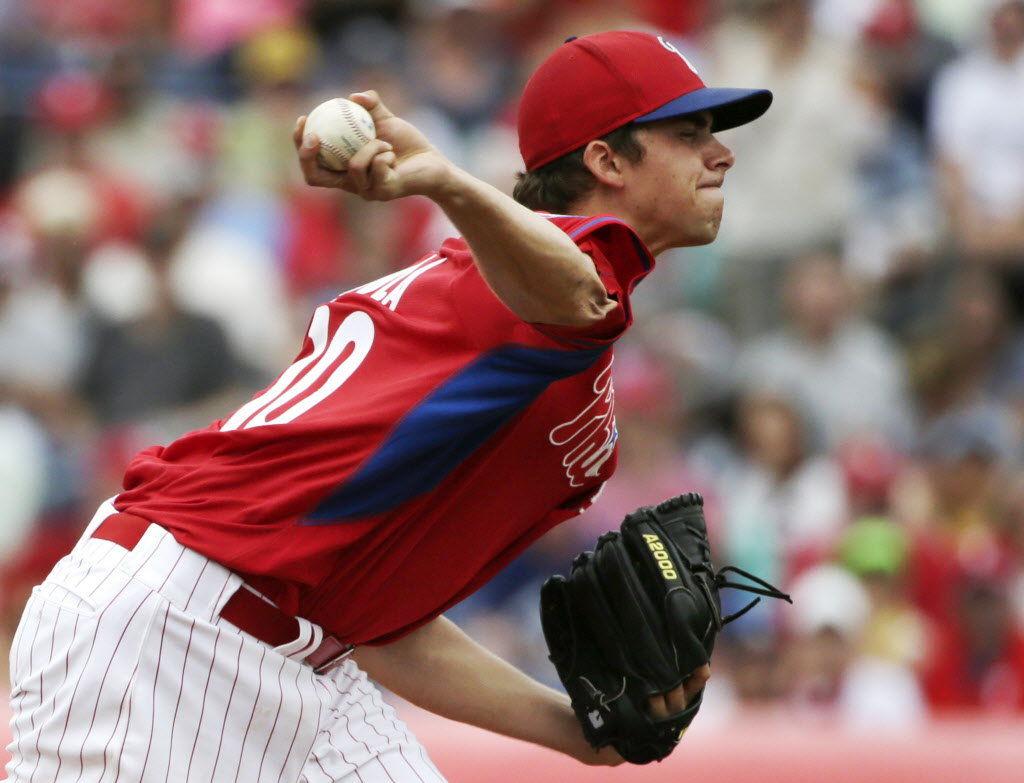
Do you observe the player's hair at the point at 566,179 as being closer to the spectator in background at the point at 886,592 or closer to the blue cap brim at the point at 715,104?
the blue cap brim at the point at 715,104

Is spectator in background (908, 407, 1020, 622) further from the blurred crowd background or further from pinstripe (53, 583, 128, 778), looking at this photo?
pinstripe (53, 583, 128, 778)

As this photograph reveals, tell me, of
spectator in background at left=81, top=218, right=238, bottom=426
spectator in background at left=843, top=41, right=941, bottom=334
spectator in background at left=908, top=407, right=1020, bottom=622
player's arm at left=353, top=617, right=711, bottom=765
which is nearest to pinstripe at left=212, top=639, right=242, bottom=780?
player's arm at left=353, top=617, right=711, bottom=765

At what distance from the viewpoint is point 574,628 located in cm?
364

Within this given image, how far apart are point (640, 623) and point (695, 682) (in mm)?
174

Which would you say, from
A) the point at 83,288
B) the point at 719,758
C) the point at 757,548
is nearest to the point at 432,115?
the point at 83,288

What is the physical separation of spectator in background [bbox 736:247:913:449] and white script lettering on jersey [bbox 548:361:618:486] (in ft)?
13.3

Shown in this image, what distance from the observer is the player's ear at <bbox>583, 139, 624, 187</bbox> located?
11.1 ft

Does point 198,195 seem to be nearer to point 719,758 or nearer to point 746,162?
point 746,162

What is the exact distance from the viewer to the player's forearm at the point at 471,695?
3.68 m

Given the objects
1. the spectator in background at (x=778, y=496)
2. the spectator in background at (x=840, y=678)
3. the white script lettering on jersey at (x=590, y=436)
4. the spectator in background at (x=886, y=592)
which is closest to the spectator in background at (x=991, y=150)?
the spectator in background at (x=778, y=496)

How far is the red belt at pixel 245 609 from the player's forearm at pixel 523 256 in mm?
745

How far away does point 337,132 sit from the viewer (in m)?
2.66

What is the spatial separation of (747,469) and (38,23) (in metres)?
5.51

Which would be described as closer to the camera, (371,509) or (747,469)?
(371,509)
